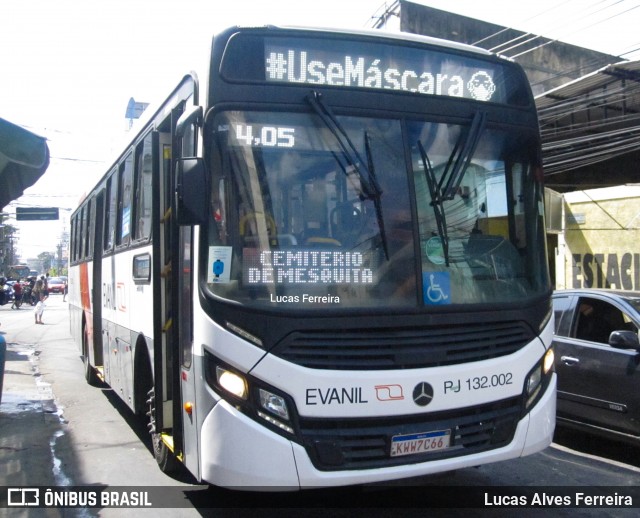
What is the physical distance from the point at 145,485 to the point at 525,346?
3439 mm

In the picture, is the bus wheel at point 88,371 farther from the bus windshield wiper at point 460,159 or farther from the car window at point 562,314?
the bus windshield wiper at point 460,159

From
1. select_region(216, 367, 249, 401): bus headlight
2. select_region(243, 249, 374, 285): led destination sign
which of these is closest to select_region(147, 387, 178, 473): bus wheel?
select_region(216, 367, 249, 401): bus headlight

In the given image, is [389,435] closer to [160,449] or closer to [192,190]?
[192,190]

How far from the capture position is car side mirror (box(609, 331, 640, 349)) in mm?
6270

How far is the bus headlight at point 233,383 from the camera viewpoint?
405 centimetres

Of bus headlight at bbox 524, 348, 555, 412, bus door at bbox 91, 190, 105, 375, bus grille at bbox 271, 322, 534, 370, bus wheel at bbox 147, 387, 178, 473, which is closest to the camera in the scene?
bus grille at bbox 271, 322, 534, 370

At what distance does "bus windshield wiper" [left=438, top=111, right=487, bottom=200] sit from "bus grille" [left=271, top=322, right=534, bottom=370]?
34.9 inches

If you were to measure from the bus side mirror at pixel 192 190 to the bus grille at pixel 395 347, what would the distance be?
92cm

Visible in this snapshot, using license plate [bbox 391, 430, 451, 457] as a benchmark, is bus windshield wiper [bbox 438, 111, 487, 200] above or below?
above

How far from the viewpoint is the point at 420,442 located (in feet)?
13.9

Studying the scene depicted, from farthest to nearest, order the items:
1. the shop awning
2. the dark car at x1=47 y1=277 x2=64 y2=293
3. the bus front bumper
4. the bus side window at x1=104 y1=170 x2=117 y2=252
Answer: the dark car at x1=47 y1=277 x2=64 y2=293
the bus side window at x1=104 y1=170 x2=117 y2=252
the shop awning
the bus front bumper

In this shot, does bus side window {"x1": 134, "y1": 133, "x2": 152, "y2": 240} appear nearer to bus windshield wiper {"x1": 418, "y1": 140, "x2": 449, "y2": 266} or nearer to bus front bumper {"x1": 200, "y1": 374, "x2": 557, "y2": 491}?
bus front bumper {"x1": 200, "y1": 374, "x2": 557, "y2": 491}

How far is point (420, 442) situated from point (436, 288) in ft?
3.14

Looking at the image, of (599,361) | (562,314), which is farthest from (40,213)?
(599,361)
